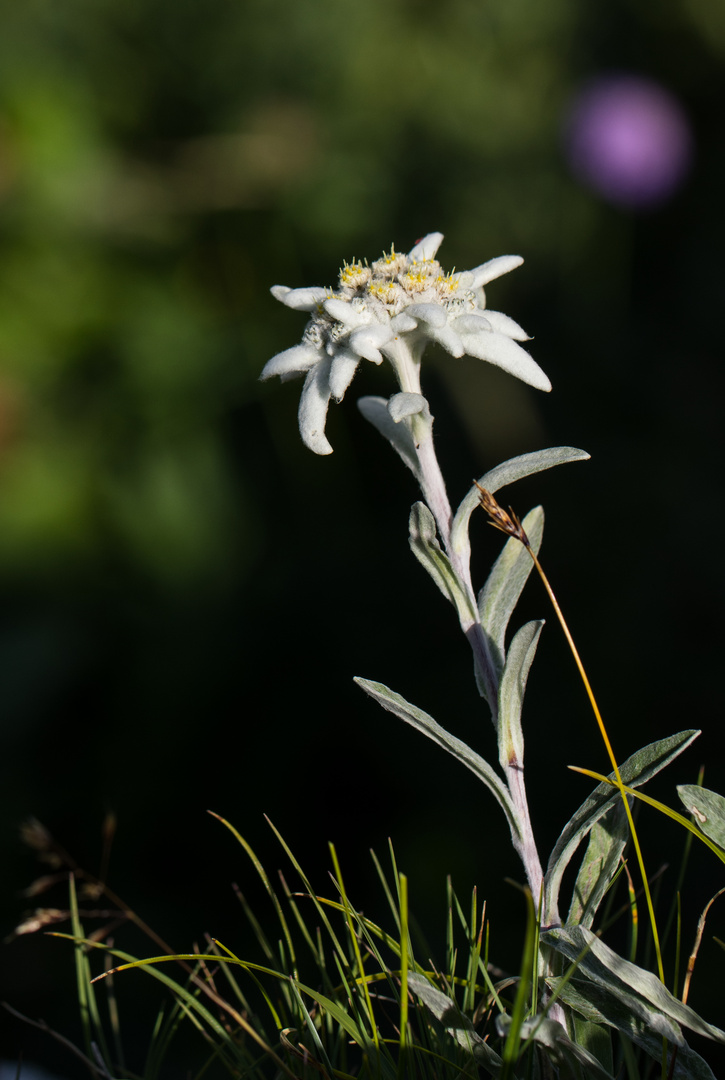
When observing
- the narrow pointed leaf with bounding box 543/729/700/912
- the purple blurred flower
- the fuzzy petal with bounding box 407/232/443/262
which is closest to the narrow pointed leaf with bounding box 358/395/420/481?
the fuzzy petal with bounding box 407/232/443/262

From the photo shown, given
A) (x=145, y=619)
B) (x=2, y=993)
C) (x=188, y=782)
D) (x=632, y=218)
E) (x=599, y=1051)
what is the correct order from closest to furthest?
(x=599, y=1051) < (x=2, y=993) < (x=188, y=782) < (x=145, y=619) < (x=632, y=218)

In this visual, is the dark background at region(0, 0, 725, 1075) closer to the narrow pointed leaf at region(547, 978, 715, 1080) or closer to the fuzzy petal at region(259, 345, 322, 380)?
the narrow pointed leaf at region(547, 978, 715, 1080)

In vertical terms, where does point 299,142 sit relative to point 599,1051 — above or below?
above

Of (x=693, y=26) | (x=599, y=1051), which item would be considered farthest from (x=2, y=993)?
(x=693, y=26)

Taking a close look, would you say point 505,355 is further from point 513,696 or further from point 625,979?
point 625,979

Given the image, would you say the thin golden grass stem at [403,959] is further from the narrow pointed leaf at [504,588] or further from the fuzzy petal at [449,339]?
the fuzzy petal at [449,339]

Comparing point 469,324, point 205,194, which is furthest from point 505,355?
point 205,194

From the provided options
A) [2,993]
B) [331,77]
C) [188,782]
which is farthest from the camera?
[331,77]

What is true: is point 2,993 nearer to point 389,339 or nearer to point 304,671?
point 304,671
